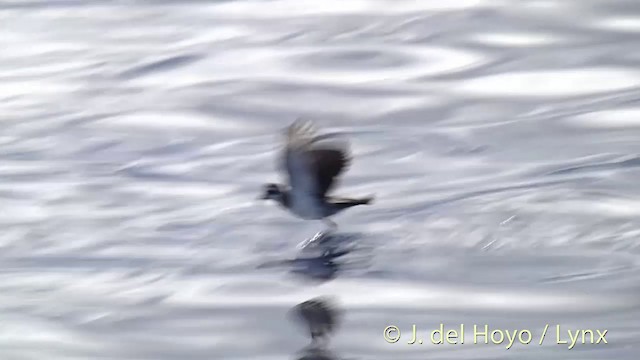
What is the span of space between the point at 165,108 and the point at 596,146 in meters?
0.46

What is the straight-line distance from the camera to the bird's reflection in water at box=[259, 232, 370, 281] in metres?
0.92

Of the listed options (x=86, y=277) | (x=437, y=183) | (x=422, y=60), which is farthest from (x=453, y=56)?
(x=86, y=277)

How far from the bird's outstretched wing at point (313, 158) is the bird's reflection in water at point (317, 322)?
114mm

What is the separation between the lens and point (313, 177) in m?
0.91

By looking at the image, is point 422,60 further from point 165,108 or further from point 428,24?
point 165,108

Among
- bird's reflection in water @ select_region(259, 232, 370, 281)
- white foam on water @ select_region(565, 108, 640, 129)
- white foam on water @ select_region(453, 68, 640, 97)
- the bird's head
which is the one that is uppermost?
white foam on water @ select_region(453, 68, 640, 97)

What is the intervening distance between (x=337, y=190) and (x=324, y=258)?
0.07 m

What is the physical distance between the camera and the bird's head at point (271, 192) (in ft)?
3.07

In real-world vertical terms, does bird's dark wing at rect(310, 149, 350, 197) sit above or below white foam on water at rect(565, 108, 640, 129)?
below

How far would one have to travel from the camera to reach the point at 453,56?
0.96 meters

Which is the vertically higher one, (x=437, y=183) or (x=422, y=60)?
(x=422, y=60)

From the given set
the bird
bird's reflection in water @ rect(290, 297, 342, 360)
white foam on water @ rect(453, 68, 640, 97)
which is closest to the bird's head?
the bird

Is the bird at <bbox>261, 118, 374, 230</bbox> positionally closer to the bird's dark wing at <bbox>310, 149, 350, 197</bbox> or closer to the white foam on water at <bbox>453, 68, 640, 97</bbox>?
the bird's dark wing at <bbox>310, 149, 350, 197</bbox>

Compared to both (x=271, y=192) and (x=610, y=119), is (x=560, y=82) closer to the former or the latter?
(x=610, y=119)
